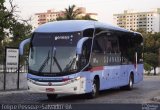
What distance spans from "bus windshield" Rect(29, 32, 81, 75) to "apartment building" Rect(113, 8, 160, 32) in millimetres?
98534

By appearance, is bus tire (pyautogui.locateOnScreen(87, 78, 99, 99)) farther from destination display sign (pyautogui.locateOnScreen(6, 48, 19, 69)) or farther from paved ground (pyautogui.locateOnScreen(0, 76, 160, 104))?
destination display sign (pyautogui.locateOnScreen(6, 48, 19, 69))

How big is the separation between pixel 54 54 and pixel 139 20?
4306 inches

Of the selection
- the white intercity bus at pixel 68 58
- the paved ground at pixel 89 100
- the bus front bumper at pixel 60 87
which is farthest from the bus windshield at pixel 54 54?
the paved ground at pixel 89 100

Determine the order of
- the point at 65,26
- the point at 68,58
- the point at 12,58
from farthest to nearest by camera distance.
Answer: the point at 12,58 → the point at 65,26 → the point at 68,58

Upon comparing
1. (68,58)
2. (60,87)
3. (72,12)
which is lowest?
(60,87)

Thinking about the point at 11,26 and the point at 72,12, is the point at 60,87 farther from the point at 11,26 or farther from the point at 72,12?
the point at 72,12

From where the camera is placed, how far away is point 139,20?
126 metres

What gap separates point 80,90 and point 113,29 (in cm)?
531

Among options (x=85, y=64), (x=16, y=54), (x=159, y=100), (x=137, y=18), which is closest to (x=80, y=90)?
(x=85, y=64)

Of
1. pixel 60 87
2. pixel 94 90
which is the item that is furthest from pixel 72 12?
pixel 60 87

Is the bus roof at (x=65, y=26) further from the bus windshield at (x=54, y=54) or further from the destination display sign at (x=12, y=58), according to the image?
the destination display sign at (x=12, y=58)

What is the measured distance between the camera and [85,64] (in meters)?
19.0

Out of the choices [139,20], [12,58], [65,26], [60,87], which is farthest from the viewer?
[139,20]

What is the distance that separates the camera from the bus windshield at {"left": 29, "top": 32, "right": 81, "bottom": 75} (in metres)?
18.4
